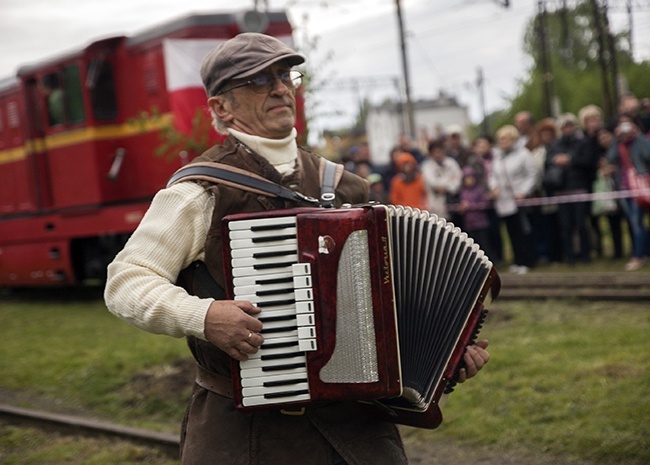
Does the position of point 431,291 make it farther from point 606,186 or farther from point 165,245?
point 606,186

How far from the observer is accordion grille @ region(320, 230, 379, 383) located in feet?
10.3

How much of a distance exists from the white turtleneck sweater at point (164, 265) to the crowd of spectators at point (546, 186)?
917 cm

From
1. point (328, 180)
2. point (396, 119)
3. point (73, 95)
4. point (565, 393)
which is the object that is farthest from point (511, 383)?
point (396, 119)

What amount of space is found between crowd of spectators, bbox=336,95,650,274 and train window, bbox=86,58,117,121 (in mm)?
3931

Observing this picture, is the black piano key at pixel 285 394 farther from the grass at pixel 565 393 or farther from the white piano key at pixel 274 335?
the grass at pixel 565 393

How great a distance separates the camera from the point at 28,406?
8.63 metres

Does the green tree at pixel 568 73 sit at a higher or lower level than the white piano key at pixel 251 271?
higher

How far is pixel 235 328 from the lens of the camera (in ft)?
10.1

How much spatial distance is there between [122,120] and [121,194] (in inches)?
44.5

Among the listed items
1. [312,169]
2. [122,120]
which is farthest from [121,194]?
[312,169]

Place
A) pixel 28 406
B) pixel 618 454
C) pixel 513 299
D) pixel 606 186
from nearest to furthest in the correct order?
pixel 618 454 → pixel 28 406 → pixel 513 299 → pixel 606 186

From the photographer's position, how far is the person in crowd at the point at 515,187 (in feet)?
43.6

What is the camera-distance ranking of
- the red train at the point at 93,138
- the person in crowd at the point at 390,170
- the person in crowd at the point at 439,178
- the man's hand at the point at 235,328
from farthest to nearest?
the person in crowd at the point at 390,170 → the person in crowd at the point at 439,178 → the red train at the point at 93,138 → the man's hand at the point at 235,328

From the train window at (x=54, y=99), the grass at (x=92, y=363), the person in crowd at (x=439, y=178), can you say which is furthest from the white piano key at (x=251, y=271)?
the train window at (x=54, y=99)
